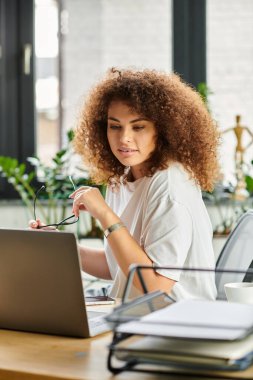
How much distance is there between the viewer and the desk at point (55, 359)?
1340 mm

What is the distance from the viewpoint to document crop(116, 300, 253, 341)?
1271 millimetres

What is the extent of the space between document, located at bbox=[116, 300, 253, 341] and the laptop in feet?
0.73

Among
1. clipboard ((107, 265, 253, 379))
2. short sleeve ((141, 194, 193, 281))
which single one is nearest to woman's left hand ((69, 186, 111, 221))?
short sleeve ((141, 194, 193, 281))

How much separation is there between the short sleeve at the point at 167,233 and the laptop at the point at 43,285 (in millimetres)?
349

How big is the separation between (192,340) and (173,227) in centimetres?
77

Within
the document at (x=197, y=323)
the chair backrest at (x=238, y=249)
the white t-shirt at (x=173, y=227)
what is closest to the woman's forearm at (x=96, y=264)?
the white t-shirt at (x=173, y=227)

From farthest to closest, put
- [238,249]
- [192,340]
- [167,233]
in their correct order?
[238,249] → [167,233] → [192,340]

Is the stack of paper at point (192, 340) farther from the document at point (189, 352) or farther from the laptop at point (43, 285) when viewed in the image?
the laptop at point (43, 285)

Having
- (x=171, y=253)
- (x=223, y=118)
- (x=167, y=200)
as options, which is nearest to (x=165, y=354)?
(x=171, y=253)

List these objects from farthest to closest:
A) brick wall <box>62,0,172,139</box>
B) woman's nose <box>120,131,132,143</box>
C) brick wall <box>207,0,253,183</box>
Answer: brick wall <box>62,0,172,139</box> < brick wall <box>207,0,253,183</box> < woman's nose <box>120,131,132,143</box>

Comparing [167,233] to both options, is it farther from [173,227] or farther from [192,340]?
[192,340]

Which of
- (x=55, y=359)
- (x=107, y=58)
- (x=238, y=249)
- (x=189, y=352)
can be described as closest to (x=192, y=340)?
(x=189, y=352)

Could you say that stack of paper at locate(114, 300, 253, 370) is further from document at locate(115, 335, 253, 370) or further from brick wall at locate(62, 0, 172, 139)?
brick wall at locate(62, 0, 172, 139)

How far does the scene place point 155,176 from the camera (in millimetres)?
2176
